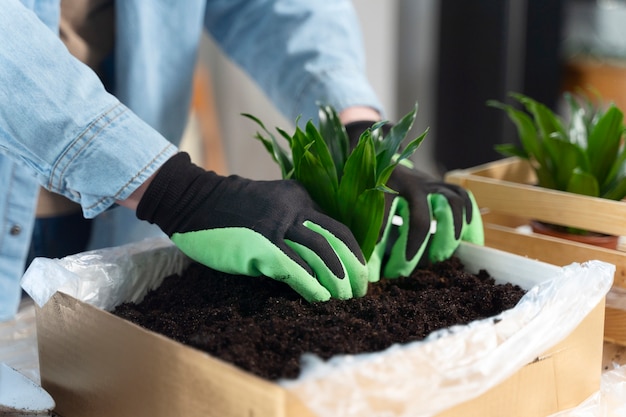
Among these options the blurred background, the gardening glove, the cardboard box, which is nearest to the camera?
the cardboard box

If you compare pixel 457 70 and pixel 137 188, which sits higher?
pixel 137 188

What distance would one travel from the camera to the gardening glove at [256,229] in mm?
787

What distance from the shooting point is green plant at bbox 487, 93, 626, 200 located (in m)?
1.06

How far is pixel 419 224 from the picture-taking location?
0.92 metres

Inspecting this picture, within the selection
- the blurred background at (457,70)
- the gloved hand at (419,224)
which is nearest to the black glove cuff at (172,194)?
the gloved hand at (419,224)

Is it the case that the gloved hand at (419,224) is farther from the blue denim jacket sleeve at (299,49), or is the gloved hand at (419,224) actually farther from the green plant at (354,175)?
the blue denim jacket sleeve at (299,49)

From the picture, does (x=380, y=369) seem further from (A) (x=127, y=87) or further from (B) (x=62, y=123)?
(A) (x=127, y=87)

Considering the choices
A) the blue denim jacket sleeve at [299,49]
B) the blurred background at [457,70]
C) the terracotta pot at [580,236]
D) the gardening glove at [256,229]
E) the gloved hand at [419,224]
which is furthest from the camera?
the blurred background at [457,70]

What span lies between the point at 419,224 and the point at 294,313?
243mm

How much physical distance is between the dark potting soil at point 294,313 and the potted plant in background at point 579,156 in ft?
0.80

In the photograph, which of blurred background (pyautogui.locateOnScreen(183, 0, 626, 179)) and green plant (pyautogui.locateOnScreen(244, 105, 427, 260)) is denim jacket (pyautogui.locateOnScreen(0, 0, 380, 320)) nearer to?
green plant (pyautogui.locateOnScreen(244, 105, 427, 260))

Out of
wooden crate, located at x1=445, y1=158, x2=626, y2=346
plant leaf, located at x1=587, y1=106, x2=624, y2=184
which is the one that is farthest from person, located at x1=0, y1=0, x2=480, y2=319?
plant leaf, located at x1=587, y1=106, x2=624, y2=184

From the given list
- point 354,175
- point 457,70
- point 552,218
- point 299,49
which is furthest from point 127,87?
point 457,70

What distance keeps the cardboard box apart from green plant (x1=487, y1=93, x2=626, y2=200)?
28 cm
